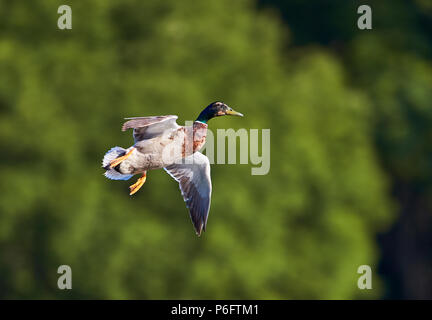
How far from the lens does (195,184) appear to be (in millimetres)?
7316

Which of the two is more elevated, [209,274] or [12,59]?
[12,59]

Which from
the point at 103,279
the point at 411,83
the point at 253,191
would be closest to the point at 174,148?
the point at 103,279

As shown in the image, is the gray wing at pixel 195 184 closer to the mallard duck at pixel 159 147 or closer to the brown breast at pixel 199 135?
the mallard duck at pixel 159 147

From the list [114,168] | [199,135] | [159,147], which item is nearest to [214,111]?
Result: [199,135]

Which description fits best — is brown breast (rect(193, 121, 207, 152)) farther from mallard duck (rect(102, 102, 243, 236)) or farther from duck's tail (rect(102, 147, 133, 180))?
duck's tail (rect(102, 147, 133, 180))

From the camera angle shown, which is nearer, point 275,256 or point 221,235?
point 221,235

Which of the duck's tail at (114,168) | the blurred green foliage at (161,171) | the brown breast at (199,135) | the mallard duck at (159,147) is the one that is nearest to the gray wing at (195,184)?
the mallard duck at (159,147)

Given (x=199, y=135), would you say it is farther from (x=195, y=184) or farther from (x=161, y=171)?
(x=161, y=171)

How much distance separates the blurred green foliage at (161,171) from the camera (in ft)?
60.2

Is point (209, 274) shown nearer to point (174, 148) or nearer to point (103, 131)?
point (103, 131)

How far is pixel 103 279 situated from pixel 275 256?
3.95 meters

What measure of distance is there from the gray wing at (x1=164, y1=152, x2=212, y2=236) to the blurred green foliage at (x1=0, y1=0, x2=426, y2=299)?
10293 millimetres

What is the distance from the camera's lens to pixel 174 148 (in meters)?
6.28

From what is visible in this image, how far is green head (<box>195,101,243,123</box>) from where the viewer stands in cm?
644
